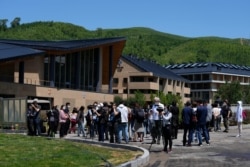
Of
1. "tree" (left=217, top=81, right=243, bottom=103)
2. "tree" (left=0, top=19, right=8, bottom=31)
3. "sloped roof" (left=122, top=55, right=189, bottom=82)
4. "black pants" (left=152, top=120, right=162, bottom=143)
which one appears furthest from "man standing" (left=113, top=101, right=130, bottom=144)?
"tree" (left=0, top=19, right=8, bottom=31)

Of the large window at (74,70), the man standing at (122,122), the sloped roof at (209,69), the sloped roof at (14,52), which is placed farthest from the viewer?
the sloped roof at (209,69)

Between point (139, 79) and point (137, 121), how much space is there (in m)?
69.5

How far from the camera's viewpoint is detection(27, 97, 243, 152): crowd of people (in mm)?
19658

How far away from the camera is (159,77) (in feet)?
303

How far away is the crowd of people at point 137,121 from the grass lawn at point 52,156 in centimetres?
290

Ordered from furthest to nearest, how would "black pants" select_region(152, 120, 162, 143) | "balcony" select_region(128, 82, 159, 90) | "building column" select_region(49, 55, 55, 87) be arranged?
"balcony" select_region(128, 82, 159, 90), "building column" select_region(49, 55, 55, 87), "black pants" select_region(152, 120, 162, 143)

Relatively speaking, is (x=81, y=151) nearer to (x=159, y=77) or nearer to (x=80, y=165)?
(x=80, y=165)

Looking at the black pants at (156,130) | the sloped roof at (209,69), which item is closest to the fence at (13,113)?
the black pants at (156,130)

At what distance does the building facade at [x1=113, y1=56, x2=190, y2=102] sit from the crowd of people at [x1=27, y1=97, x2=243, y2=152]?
6348 centimetres

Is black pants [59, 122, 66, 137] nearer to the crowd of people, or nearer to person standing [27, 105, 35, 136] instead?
the crowd of people

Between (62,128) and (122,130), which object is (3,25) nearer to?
(62,128)

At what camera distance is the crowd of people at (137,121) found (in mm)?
19658

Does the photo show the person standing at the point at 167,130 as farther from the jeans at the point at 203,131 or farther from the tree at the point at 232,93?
the tree at the point at 232,93

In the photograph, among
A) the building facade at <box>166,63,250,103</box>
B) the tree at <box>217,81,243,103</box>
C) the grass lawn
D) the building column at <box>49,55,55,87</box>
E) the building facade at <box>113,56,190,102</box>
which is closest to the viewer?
the grass lawn
